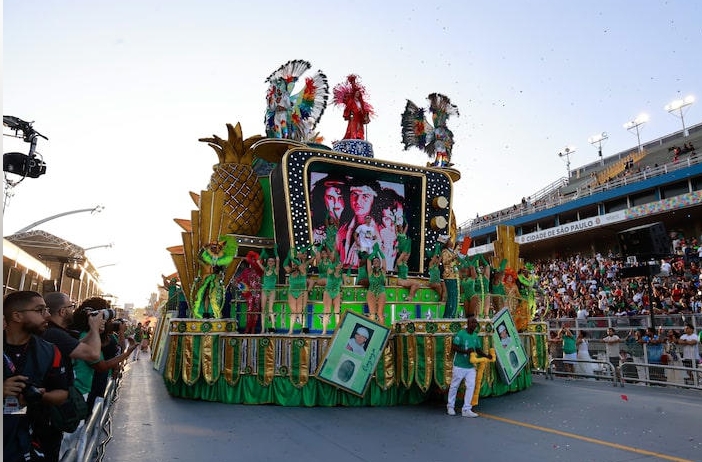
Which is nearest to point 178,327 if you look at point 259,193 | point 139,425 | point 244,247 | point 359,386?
point 139,425

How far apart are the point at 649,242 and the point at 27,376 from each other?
46.2 feet

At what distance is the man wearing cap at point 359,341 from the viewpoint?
8789 mm

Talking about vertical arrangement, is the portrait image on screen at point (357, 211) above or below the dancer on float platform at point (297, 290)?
above

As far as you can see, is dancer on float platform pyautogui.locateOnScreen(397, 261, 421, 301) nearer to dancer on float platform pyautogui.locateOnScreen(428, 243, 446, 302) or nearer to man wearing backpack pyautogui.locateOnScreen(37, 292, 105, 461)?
dancer on float platform pyautogui.locateOnScreen(428, 243, 446, 302)

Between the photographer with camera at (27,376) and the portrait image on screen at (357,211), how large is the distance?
9658 millimetres

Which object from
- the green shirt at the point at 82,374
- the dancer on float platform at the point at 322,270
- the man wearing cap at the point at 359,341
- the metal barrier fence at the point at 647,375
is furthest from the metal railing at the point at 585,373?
the green shirt at the point at 82,374

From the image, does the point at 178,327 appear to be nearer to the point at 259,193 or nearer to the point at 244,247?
the point at 244,247

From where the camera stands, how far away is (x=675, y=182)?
27.2 meters

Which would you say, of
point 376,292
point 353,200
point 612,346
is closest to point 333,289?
point 376,292

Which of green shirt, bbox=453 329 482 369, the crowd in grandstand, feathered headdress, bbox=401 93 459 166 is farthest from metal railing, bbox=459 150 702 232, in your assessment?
green shirt, bbox=453 329 482 369

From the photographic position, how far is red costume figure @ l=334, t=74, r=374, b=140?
15.3 meters

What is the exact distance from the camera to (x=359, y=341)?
8.84 metres

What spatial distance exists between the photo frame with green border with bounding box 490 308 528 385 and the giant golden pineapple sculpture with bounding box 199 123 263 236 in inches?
292

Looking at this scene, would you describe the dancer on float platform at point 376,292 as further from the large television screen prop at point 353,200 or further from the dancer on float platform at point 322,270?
the large television screen prop at point 353,200
